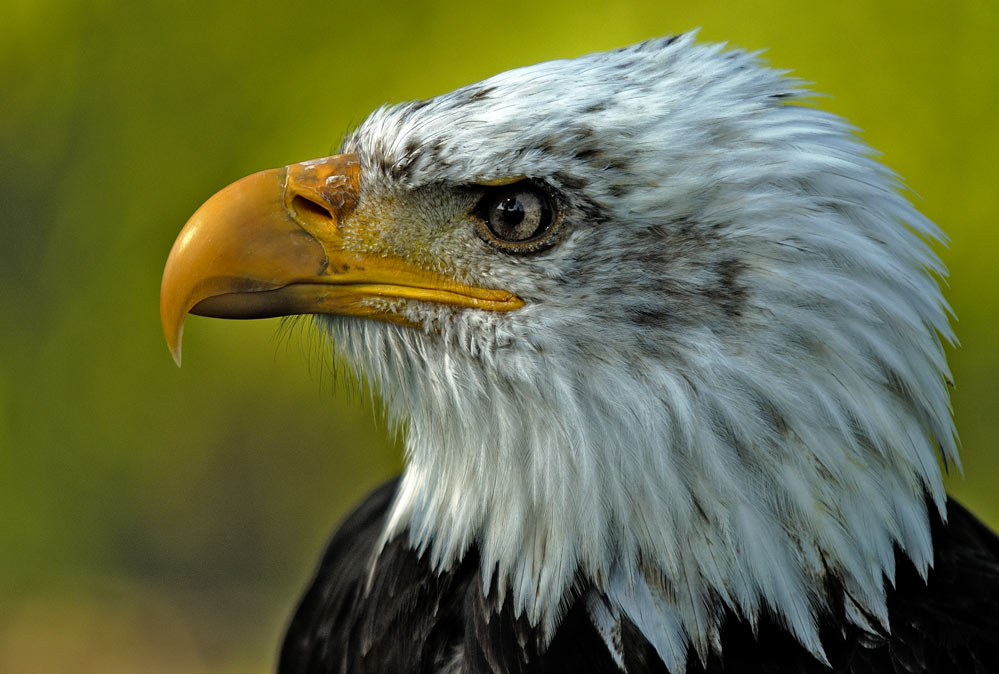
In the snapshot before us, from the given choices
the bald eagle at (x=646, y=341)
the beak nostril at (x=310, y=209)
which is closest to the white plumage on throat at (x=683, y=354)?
the bald eagle at (x=646, y=341)

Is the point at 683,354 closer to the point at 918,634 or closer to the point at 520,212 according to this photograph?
the point at 520,212

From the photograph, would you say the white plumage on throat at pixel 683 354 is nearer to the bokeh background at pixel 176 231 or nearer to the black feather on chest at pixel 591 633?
the black feather on chest at pixel 591 633

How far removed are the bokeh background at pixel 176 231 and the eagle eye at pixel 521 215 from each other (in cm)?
236

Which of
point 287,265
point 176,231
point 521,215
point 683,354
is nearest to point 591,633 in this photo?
point 683,354

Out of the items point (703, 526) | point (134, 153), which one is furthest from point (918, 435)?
point (134, 153)

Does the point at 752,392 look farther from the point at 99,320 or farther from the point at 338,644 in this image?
the point at 99,320

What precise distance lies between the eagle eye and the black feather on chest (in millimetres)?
621

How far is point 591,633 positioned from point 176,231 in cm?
357

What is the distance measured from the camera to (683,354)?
167 centimetres

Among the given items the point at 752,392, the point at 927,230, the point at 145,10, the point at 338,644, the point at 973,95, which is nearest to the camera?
the point at 752,392

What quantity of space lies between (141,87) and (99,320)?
1178mm

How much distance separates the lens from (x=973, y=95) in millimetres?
4012

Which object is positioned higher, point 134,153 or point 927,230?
point 134,153

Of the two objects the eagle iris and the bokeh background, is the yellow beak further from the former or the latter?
the bokeh background
